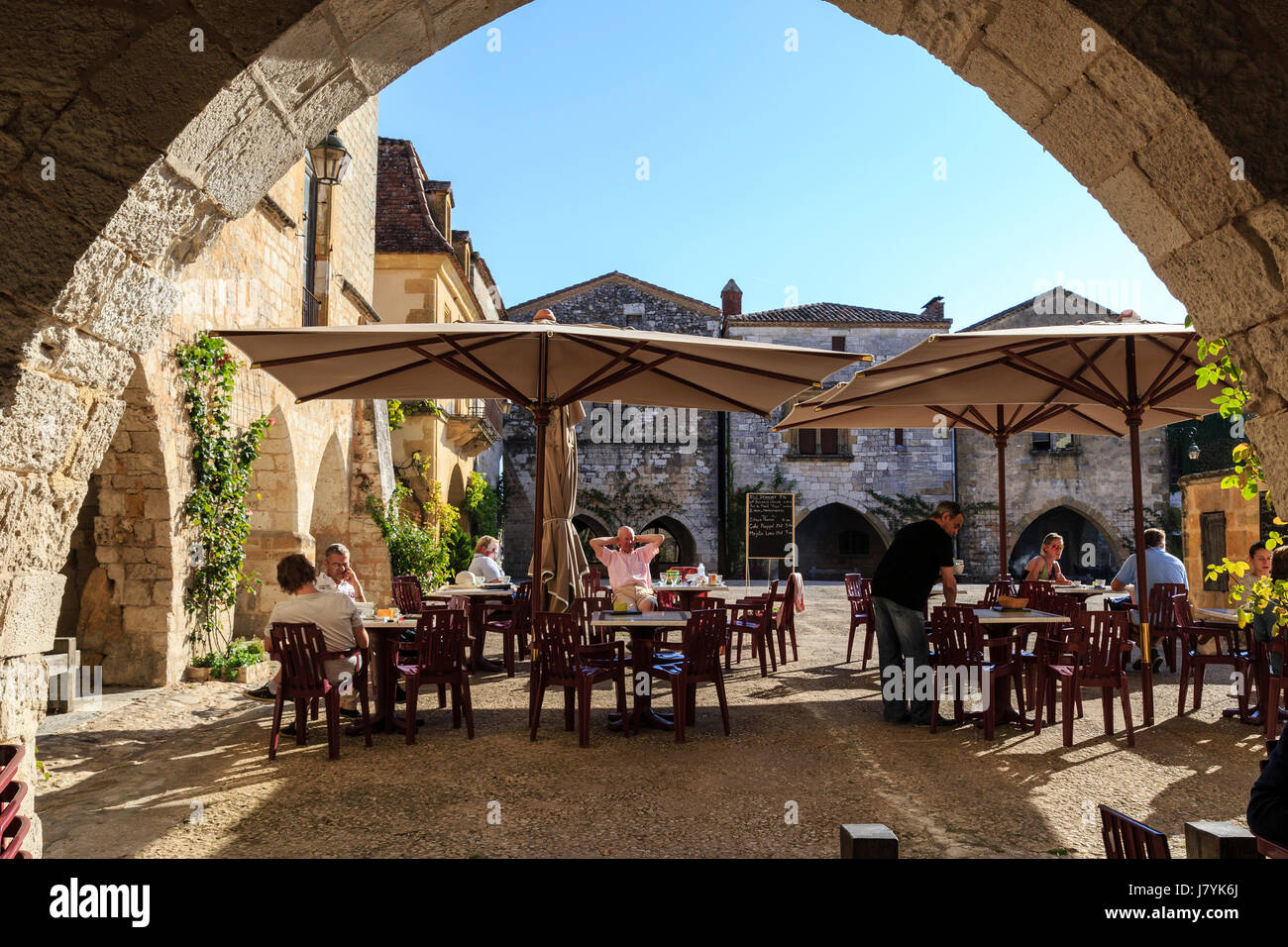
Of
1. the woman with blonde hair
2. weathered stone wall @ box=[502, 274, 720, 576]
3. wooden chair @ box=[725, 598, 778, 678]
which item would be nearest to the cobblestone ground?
wooden chair @ box=[725, 598, 778, 678]

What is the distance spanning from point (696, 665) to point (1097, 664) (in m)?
2.37

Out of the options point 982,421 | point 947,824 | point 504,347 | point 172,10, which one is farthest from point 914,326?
point 172,10

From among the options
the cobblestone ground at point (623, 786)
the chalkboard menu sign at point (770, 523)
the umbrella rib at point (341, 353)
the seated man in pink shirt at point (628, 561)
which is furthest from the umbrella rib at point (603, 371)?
the chalkboard menu sign at point (770, 523)

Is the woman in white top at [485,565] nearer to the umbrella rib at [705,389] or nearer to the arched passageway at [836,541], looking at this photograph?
the umbrella rib at [705,389]

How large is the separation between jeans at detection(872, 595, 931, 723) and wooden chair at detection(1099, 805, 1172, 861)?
12.1 ft

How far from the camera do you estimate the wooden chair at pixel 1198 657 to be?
18.7 feet

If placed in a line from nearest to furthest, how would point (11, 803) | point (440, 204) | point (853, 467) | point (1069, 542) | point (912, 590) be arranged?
point (11, 803) → point (912, 590) → point (440, 204) → point (853, 467) → point (1069, 542)

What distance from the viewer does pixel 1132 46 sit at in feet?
6.81

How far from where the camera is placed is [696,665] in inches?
208

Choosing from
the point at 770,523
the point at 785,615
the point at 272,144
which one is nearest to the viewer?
the point at 272,144

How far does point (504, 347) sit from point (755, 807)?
11.8 ft

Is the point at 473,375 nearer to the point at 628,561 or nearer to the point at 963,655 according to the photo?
the point at 628,561

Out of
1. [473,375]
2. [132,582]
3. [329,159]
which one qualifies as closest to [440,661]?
[473,375]
